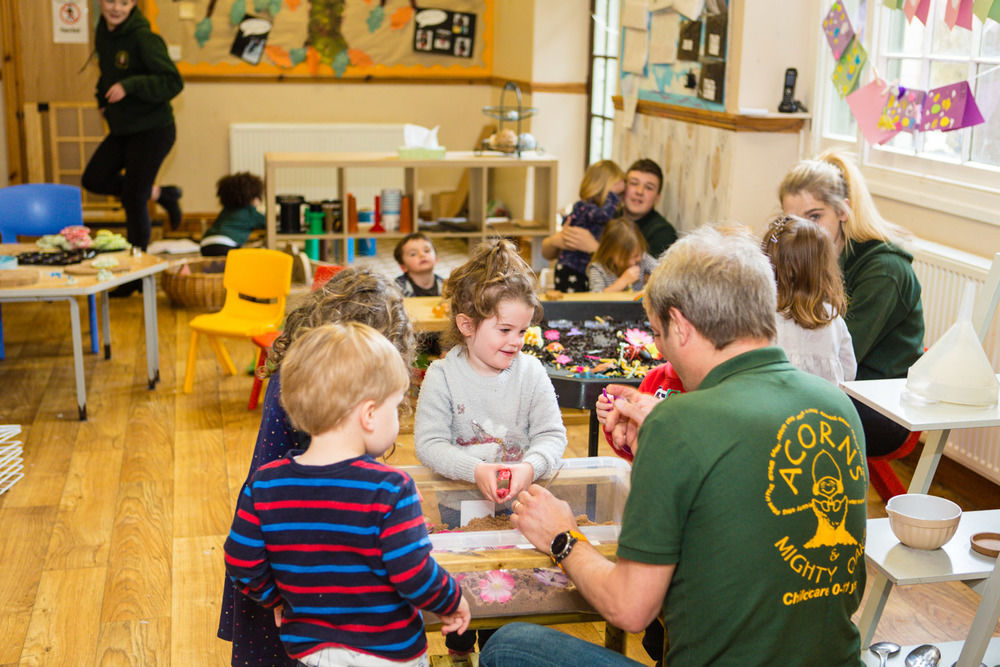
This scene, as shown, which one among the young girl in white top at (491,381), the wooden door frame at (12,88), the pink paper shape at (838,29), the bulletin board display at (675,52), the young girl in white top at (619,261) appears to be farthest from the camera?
the wooden door frame at (12,88)

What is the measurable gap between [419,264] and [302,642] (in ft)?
9.32

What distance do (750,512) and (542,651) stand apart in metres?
0.48

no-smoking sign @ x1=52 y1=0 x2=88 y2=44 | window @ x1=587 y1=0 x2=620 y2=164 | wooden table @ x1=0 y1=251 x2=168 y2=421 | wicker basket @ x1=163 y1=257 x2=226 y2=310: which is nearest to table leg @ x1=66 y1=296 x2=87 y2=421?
wooden table @ x1=0 y1=251 x2=168 y2=421

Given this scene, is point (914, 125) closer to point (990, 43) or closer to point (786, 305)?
point (990, 43)

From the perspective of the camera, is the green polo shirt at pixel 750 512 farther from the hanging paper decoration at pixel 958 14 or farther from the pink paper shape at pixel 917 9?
the pink paper shape at pixel 917 9

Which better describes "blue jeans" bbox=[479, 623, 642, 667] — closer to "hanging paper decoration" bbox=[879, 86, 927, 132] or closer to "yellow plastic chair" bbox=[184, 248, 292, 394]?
"hanging paper decoration" bbox=[879, 86, 927, 132]

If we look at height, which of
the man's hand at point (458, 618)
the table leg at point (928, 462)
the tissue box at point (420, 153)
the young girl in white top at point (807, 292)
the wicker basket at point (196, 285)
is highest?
the tissue box at point (420, 153)

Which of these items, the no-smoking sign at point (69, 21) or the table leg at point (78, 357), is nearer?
the table leg at point (78, 357)

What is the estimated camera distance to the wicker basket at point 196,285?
597cm

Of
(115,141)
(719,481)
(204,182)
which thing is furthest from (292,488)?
(204,182)

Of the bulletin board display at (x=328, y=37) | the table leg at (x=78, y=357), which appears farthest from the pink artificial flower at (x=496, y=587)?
the bulletin board display at (x=328, y=37)

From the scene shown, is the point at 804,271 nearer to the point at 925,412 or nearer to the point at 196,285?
the point at 925,412

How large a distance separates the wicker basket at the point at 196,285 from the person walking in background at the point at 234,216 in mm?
164

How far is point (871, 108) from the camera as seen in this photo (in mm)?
3938
